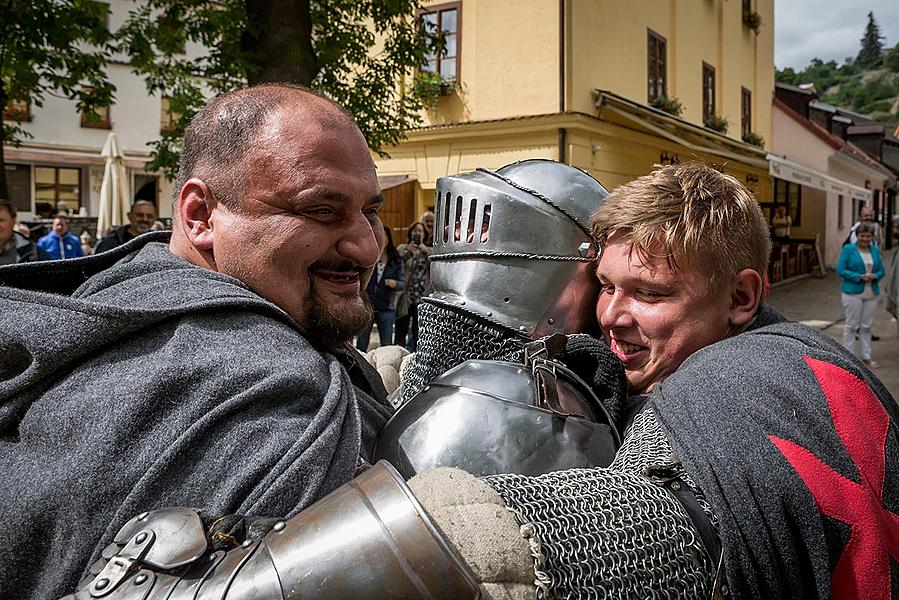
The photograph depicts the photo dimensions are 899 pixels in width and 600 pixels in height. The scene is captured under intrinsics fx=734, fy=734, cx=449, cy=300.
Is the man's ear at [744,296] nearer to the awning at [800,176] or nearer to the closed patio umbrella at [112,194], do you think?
the closed patio umbrella at [112,194]

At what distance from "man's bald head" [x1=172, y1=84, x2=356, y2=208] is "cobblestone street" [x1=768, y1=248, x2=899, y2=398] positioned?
24.6 ft

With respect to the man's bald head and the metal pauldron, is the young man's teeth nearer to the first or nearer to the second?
the metal pauldron

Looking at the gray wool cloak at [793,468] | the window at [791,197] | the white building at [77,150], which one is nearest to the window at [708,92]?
the window at [791,197]

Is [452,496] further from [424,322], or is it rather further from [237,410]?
[424,322]

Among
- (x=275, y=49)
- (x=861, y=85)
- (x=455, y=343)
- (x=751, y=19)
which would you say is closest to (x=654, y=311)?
(x=455, y=343)

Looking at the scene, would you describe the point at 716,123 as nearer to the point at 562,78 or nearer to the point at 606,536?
the point at 562,78

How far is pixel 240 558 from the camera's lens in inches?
39.4

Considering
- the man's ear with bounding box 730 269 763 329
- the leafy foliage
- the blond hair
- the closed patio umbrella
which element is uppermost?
the leafy foliage

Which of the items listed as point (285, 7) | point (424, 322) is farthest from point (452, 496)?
point (285, 7)

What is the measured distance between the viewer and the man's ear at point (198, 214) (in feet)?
5.11

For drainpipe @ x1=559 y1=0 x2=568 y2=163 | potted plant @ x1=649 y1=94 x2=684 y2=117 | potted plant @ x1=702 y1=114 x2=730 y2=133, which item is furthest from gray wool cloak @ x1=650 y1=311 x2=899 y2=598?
potted plant @ x1=702 y1=114 x2=730 y2=133

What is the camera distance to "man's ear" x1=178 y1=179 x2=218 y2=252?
1558mm

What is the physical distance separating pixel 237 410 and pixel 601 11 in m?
13.5

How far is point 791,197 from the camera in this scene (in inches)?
912
